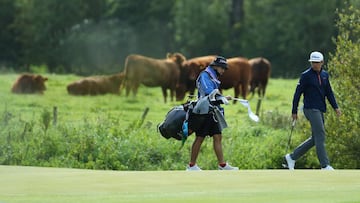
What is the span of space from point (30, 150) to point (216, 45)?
54195 millimetres

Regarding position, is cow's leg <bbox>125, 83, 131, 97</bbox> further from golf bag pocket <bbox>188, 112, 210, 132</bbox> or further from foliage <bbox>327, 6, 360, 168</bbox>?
golf bag pocket <bbox>188, 112, 210, 132</bbox>

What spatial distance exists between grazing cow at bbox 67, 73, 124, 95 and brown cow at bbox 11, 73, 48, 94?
3.25ft

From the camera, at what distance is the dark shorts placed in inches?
703

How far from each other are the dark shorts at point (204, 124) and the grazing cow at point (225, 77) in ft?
83.1

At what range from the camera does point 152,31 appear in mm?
82875

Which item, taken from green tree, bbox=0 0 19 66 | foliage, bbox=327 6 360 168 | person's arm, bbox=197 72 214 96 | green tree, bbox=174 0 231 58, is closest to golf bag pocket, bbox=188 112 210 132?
person's arm, bbox=197 72 214 96

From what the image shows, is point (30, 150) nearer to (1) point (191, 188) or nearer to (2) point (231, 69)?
(1) point (191, 188)

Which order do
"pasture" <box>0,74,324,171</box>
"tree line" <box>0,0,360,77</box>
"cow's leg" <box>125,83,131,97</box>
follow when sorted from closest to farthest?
"pasture" <box>0,74,324,171</box> → "cow's leg" <box>125,83,131,97</box> → "tree line" <box>0,0,360,77</box>

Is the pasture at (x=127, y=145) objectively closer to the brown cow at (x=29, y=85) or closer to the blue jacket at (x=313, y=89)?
the blue jacket at (x=313, y=89)

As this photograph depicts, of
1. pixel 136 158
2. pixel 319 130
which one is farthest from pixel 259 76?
pixel 319 130

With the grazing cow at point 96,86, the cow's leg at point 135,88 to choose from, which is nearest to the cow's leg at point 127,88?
the cow's leg at point 135,88

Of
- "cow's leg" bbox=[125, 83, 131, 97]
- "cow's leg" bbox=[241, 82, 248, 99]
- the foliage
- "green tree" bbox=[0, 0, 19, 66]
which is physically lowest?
"green tree" bbox=[0, 0, 19, 66]

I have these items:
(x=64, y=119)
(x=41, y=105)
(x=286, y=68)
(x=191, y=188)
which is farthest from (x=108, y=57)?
(x=191, y=188)

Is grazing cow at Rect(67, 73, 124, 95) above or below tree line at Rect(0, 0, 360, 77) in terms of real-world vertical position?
above
